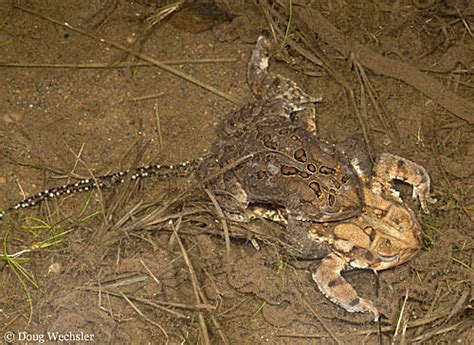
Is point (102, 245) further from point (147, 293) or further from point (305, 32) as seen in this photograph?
point (305, 32)

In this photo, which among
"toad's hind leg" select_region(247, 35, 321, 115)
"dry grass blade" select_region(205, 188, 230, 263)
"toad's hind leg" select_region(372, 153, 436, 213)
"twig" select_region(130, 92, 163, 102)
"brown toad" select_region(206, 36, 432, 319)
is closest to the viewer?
"brown toad" select_region(206, 36, 432, 319)

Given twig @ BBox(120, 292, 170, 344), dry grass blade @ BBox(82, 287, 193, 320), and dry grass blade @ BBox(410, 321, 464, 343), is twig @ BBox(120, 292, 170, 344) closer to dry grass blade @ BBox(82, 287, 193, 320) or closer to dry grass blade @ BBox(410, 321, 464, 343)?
dry grass blade @ BBox(82, 287, 193, 320)

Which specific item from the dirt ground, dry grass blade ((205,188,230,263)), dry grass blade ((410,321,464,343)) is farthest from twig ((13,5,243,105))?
dry grass blade ((410,321,464,343))

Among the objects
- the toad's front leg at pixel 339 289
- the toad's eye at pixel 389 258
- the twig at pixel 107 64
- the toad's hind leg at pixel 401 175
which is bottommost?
the toad's front leg at pixel 339 289

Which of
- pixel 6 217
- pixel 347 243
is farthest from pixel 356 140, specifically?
pixel 6 217

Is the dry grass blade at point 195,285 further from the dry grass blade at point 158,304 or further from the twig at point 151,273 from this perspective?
the twig at point 151,273

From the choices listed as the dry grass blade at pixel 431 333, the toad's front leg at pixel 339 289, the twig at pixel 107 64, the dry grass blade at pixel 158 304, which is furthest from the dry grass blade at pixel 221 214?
the dry grass blade at pixel 431 333
